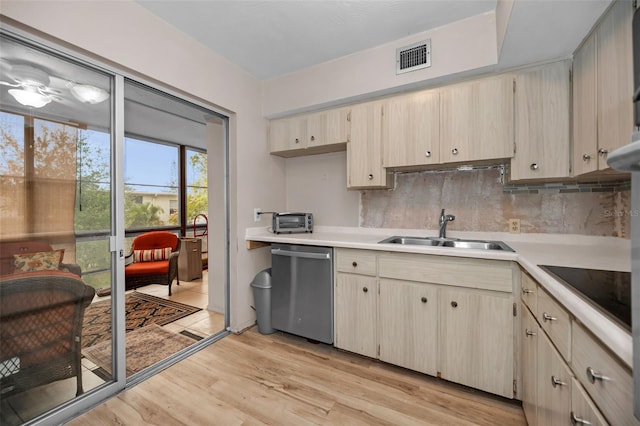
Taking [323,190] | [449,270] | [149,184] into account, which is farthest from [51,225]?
[149,184]

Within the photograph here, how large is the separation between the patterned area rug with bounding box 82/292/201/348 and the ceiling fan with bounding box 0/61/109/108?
4.05 ft

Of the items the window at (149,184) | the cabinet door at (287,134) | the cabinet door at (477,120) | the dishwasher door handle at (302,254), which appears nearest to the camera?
the cabinet door at (477,120)

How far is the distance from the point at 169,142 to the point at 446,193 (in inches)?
193

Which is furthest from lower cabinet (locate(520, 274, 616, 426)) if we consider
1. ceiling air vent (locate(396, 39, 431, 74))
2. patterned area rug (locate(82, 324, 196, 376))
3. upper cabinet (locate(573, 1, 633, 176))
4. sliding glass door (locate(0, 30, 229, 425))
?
patterned area rug (locate(82, 324, 196, 376))

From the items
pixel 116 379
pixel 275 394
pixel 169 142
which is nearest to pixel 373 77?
pixel 275 394

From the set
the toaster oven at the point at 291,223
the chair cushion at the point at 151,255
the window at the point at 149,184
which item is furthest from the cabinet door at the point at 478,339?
the window at the point at 149,184

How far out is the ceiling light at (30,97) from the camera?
1361 mm

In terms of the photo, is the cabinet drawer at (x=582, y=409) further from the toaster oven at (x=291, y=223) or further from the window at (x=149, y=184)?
the window at (x=149, y=184)

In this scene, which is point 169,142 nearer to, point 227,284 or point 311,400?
point 227,284

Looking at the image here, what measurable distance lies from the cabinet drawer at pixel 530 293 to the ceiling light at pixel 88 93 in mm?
2753

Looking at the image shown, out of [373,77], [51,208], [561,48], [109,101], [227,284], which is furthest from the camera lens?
[227,284]

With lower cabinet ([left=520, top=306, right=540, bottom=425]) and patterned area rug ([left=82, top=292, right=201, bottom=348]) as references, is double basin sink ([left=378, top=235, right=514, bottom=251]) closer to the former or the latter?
lower cabinet ([left=520, top=306, right=540, bottom=425])

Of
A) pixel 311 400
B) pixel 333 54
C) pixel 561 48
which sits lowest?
pixel 311 400

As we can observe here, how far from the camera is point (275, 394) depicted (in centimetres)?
172
